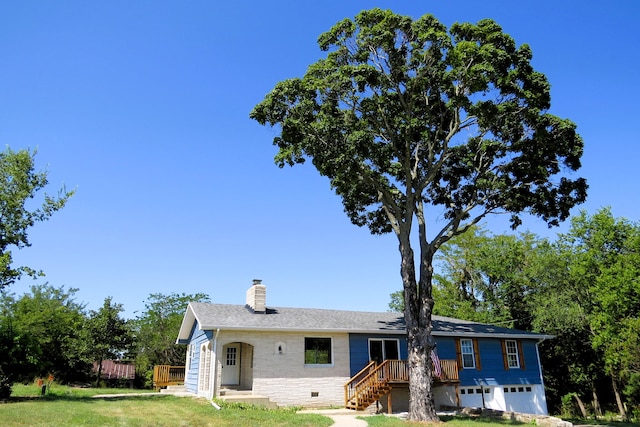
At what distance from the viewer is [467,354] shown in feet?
69.3

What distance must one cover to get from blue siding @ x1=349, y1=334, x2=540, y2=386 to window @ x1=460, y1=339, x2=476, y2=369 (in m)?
0.23

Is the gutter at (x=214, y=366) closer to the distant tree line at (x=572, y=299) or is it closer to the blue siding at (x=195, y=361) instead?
the blue siding at (x=195, y=361)

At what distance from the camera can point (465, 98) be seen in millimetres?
15172

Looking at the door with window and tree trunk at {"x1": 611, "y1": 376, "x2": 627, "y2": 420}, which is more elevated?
the door with window

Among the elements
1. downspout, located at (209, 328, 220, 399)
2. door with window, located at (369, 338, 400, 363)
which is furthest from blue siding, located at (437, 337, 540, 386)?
downspout, located at (209, 328, 220, 399)

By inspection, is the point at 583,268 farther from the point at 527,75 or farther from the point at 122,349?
the point at 122,349

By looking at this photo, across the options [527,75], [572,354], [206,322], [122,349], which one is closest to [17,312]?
[122,349]

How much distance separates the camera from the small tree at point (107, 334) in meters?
29.8

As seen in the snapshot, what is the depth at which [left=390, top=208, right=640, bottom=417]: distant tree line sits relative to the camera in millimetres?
25469

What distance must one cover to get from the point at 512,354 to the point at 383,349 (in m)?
7.21

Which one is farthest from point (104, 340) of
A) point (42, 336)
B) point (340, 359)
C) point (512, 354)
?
point (512, 354)

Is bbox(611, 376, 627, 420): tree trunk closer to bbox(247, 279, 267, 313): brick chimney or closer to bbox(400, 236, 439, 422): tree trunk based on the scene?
bbox(400, 236, 439, 422): tree trunk

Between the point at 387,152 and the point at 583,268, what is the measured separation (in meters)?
19.6

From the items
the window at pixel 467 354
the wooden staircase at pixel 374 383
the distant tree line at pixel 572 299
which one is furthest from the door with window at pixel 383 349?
the distant tree line at pixel 572 299
